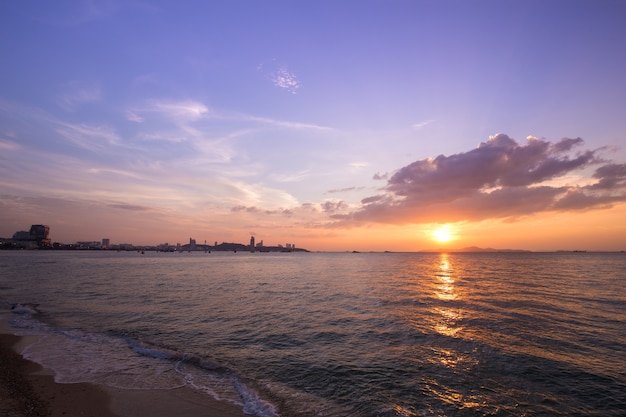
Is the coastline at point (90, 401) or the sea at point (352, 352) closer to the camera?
the coastline at point (90, 401)

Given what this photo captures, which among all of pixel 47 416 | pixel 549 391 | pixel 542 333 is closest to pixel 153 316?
pixel 47 416

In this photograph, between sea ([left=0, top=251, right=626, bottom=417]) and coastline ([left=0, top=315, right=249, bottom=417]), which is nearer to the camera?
coastline ([left=0, top=315, right=249, bottom=417])

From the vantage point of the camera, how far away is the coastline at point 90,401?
11.1m

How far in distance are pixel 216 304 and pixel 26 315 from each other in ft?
54.1

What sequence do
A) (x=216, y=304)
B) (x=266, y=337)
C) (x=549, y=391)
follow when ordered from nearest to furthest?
1. (x=549, y=391)
2. (x=266, y=337)
3. (x=216, y=304)

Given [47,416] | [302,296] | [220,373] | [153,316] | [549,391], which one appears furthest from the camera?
[302,296]

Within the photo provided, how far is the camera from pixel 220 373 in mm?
15711

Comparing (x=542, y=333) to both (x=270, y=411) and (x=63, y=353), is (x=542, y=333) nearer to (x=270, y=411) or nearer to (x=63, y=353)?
(x=270, y=411)

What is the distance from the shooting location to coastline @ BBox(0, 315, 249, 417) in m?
11.1

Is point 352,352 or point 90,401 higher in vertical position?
point 90,401

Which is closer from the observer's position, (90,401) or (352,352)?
(90,401)

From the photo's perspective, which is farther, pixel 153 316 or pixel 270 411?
pixel 153 316

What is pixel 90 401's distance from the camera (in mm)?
11992

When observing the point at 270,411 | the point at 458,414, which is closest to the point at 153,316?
the point at 270,411
